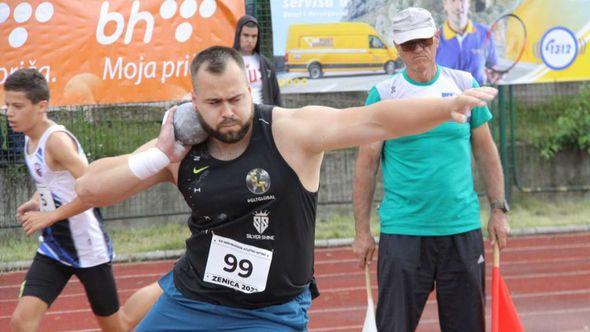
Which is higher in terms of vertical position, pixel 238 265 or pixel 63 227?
pixel 238 265

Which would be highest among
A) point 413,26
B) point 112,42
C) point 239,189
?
point 413,26

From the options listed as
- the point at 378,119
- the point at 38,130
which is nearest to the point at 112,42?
the point at 38,130

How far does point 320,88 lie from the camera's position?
11062 mm

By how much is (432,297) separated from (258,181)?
4.96 m

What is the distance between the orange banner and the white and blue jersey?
485 cm

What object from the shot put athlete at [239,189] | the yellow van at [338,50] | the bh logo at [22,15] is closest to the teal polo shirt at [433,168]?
the shot put athlete at [239,189]

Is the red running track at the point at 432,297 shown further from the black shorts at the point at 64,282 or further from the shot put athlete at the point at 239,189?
the shot put athlete at the point at 239,189

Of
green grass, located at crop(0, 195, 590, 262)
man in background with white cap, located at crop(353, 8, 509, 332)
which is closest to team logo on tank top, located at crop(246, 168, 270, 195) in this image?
man in background with white cap, located at crop(353, 8, 509, 332)

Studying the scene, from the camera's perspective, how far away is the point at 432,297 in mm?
8500

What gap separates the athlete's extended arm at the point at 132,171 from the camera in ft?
12.8

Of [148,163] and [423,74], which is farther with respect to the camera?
[423,74]

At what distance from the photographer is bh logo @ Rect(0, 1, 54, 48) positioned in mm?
10859

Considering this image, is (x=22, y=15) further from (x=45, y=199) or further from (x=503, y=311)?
(x=503, y=311)

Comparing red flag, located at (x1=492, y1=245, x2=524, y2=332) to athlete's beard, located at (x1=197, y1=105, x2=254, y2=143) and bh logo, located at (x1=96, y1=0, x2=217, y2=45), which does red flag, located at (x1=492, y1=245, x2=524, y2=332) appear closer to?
athlete's beard, located at (x1=197, y1=105, x2=254, y2=143)
